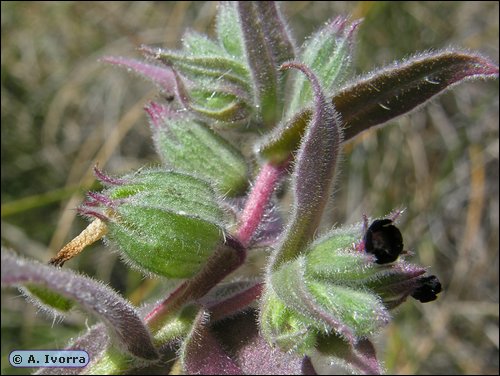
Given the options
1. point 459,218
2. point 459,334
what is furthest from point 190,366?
point 459,218

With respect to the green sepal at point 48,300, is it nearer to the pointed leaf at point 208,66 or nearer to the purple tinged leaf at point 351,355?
the purple tinged leaf at point 351,355

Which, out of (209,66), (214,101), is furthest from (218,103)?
(209,66)

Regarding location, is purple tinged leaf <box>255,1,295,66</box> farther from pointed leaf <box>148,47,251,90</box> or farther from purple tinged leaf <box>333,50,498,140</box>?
purple tinged leaf <box>333,50,498,140</box>

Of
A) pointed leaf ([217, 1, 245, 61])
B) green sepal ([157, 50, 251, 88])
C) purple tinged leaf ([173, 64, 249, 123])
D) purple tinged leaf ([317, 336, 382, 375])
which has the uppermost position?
pointed leaf ([217, 1, 245, 61])

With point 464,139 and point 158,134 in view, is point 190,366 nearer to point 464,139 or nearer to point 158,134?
point 158,134

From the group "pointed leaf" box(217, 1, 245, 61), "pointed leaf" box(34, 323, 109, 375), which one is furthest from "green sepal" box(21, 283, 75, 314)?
"pointed leaf" box(217, 1, 245, 61)

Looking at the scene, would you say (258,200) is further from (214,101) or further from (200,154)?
(214,101)
